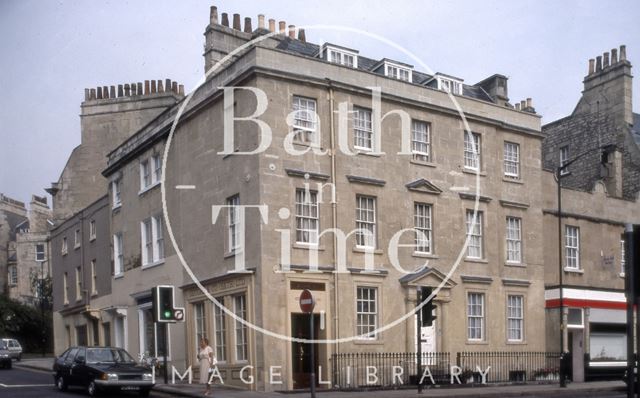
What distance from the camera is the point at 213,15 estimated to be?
32031 millimetres

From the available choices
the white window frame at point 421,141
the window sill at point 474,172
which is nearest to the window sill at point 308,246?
the white window frame at point 421,141

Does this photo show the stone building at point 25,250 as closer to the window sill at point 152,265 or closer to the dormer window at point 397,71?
the window sill at point 152,265

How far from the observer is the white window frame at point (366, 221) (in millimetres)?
27016

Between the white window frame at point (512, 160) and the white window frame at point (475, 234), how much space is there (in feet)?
8.14

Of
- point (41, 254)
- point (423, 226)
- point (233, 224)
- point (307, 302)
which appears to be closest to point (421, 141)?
point (423, 226)

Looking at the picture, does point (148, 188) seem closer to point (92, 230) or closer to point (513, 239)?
point (92, 230)

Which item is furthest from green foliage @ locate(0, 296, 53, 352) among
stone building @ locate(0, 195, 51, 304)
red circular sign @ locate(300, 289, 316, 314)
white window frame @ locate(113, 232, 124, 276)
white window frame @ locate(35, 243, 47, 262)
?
red circular sign @ locate(300, 289, 316, 314)

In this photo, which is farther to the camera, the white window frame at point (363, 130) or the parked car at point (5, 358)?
the parked car at point (5, 358)

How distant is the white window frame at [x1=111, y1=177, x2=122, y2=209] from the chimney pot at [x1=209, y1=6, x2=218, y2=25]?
342 inches

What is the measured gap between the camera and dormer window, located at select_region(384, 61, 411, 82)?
30.3m

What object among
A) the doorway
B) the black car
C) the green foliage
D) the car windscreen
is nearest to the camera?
the black car

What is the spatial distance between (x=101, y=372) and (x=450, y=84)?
17723mm

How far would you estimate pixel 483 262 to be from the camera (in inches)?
1194

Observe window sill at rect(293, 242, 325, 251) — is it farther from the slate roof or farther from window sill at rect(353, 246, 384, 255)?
the slate roof
